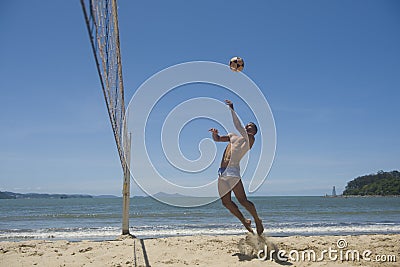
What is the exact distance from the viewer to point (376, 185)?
79500 mm

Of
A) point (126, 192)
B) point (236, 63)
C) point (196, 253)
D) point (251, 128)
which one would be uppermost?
point (236, 63)

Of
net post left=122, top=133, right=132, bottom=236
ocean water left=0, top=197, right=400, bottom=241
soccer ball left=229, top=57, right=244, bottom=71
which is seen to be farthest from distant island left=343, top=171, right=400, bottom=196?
soccer ball left=229, top=57, right=244, bottom=71

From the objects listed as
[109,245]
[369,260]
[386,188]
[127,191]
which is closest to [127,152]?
[127,191]

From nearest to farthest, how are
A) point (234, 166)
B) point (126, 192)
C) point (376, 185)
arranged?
point (234, 166) < point (126, 192) < point (376, 185)

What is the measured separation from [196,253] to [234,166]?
1.29m

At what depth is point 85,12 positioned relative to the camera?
2107 mm

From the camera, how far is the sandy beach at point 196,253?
4.41 meters

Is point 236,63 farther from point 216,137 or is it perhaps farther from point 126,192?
point 126,192

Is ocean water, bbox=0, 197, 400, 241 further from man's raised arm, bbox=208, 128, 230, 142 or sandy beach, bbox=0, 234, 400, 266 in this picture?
man's raised arm, bbox=208, 128, 230, 142

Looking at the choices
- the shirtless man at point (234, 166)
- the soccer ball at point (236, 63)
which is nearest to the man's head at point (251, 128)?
the shirtless man at point (234, 166)

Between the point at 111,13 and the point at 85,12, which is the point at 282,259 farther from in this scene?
the point at 85,12

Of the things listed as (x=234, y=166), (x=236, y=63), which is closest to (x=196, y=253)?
(x=234, y=166)

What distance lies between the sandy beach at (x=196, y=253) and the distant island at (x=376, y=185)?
7571 centimetres

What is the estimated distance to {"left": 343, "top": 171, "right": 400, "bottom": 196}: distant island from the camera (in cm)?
7419
